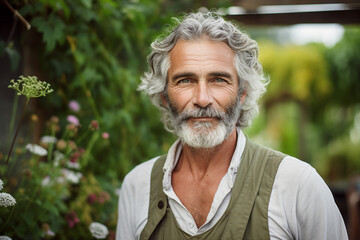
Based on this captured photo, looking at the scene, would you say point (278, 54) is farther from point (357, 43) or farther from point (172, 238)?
point (172, 238)

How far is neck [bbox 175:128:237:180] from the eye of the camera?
175 cm

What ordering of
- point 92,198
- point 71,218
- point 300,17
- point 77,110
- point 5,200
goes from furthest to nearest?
point 300,17 < point 77,110 < point 92,198 < point 71,218 < point 5,200

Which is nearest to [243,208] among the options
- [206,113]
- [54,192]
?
[206,113]

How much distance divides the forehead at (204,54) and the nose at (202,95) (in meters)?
0.09

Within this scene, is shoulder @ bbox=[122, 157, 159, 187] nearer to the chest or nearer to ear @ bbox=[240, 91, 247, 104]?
the chest

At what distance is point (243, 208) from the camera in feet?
4.96

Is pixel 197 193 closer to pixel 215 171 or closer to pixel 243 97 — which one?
pixel 215 171

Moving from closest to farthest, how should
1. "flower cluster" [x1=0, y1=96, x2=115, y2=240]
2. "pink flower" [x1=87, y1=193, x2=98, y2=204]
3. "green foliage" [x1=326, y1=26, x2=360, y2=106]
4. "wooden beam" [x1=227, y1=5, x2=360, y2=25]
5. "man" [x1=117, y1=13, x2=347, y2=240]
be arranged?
"man" [x1=117, y1=13, x2=347, y2=240]
"flower cluster" [x1=0, y1=96, x2=115, y2=240]
"pink flower" [x1=87, y1=193, x2=98, y2=204]
"wooden beam" [x1=227, y1=5, x2=360, y2=25]
"green foliage" [x1=326, y1=26, x2=360, y2=106]

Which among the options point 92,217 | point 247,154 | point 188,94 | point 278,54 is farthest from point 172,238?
point 278,54

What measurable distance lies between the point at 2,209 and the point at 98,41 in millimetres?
1325

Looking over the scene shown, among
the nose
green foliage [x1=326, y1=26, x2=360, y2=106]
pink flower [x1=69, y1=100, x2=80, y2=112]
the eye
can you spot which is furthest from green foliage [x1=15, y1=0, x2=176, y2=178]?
green foliage [x1=326, y1=26, x2=360, y2=106]

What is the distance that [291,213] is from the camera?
148cm

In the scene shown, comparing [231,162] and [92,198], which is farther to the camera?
[92,198]

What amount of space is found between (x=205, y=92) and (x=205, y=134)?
19cm
